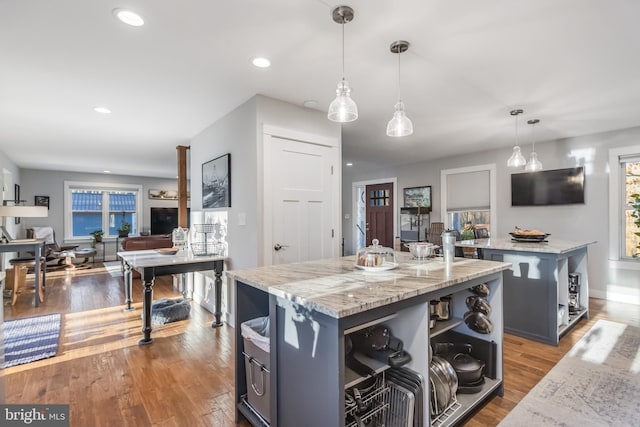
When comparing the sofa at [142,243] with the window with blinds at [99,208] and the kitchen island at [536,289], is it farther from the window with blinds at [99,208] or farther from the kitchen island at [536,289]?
the kitchen island at [536,289]

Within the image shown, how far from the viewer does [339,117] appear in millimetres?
1852

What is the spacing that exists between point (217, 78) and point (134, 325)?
9.05ft

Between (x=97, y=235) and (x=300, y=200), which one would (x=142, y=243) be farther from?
(x=300, y=200)

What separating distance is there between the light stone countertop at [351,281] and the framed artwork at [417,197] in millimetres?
4332

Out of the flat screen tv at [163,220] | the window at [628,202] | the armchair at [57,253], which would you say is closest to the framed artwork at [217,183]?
the armchair at [57,253]

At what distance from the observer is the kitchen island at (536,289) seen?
277 cm

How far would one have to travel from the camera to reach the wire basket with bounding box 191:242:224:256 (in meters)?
3.65

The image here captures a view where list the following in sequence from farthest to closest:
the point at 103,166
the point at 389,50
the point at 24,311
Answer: the point at 103,166, the point at 24,311, the point at 389,50

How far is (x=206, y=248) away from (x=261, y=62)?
2268 millimetres

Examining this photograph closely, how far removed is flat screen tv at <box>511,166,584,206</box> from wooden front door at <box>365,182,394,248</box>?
2583mm

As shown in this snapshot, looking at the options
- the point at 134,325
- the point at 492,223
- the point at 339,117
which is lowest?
the point at 134,325

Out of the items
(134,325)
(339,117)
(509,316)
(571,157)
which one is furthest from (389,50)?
(571,157)

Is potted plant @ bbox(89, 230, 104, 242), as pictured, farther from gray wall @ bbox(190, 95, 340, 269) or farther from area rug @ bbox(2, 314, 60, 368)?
gray wall @ bbox(190, 95, 340, 269)

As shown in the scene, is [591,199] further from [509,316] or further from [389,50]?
[389,50]
